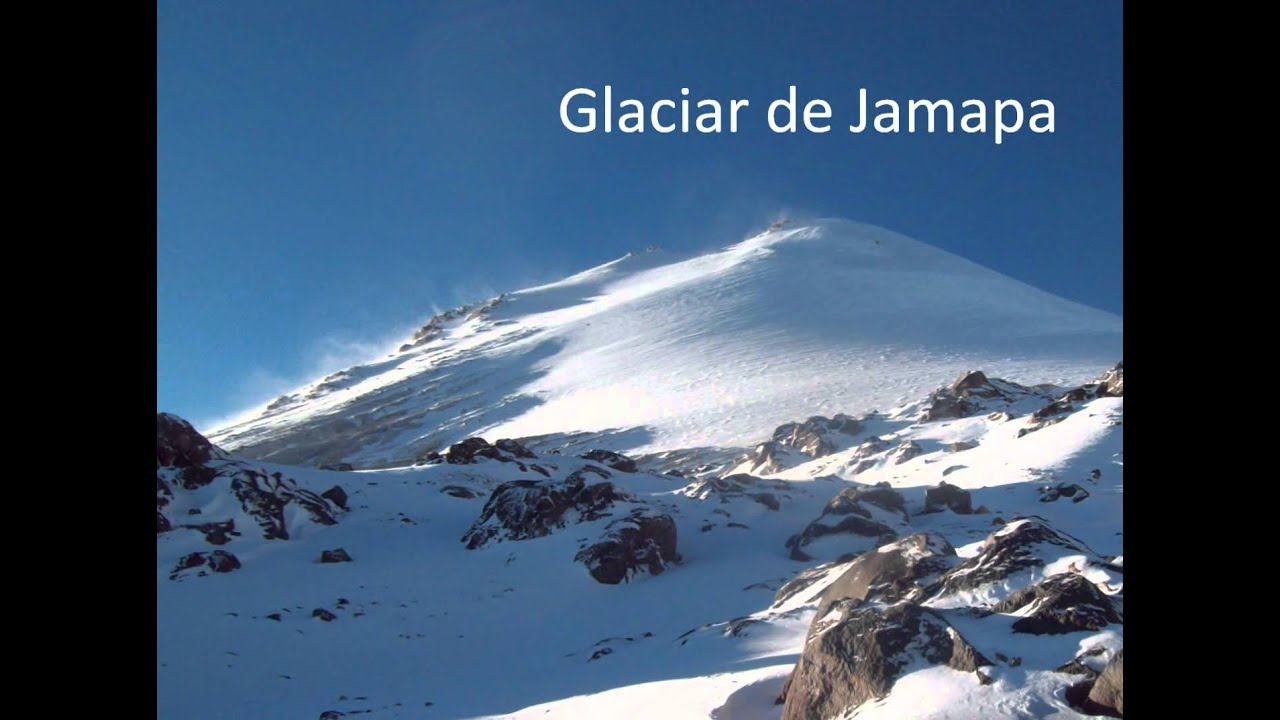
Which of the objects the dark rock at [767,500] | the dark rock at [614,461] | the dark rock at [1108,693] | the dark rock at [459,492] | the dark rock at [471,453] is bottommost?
the dark rock at [767,500]

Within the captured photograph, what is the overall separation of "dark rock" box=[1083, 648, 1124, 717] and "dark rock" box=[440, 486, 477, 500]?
18.1m

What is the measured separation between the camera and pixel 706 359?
6669cm

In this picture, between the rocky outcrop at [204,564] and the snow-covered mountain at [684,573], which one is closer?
the snow-covered mountain at [684,573]

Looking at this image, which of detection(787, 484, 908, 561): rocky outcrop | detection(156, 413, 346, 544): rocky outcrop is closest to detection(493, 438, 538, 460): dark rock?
detection(156, 413, 346, 544): rocky outcrop

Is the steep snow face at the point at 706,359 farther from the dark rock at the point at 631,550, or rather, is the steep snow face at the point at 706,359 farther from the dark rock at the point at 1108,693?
the dark rock at the point at 1108,693

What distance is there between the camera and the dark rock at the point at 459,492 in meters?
22.6

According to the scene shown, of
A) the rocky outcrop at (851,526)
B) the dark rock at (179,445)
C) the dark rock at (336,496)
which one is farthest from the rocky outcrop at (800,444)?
the dark rock at (179,445)

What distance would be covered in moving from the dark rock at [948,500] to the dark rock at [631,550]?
6.72 metres

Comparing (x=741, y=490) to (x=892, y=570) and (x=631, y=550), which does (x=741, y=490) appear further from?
(x=892, y=570)

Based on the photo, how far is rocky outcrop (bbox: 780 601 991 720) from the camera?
701 cm

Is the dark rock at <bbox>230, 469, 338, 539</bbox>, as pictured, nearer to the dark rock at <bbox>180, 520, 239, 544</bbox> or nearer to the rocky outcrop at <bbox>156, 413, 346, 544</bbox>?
the rocky outcrop at <bbox>156, 413, 346, 544</bbox>
